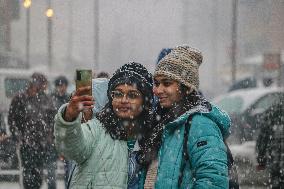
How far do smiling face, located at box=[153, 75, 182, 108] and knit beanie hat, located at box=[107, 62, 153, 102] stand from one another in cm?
13

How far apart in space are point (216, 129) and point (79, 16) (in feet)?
257

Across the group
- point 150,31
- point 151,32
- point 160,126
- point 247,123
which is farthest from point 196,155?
point 151,32

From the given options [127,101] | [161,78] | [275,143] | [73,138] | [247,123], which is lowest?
[247,123]

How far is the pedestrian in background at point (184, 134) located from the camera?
3.03 metres

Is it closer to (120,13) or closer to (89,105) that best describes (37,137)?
(89,105)

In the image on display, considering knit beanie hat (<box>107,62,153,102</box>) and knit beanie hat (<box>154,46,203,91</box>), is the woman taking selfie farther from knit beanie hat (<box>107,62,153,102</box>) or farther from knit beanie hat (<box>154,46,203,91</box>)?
knit beanie hat (<box>154,46,203,91</box>)

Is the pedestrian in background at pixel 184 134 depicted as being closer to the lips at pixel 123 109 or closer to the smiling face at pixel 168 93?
the smiling face at pixel 168 93

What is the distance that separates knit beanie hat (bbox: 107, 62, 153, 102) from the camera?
3404 millimetres

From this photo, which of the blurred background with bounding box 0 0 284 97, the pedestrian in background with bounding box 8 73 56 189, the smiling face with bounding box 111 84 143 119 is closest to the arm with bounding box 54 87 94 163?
the smiling face with bounding box 111 84 143 119

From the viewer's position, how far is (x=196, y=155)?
9.96ft

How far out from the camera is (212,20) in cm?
8244

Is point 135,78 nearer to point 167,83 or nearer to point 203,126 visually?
point 167,83

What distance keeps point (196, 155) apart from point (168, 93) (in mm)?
370

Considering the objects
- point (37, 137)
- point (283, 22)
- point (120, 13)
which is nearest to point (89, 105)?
point (37, 137)
